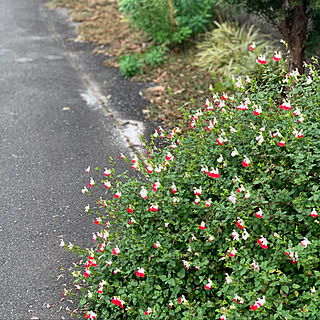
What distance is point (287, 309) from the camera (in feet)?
7.01

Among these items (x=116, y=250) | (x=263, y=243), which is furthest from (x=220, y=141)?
(x=116, y=250)

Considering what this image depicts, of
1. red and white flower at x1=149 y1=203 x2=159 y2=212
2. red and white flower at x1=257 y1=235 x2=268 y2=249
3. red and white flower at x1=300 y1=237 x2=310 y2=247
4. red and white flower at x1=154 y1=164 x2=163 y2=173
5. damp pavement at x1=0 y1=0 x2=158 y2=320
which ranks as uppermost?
red and white flower at x1=154 y1=164 x2=163 y2=173

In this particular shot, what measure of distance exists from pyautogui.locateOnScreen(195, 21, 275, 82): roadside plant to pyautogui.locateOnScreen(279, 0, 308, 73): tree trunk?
30.7 inches

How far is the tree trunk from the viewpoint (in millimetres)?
4559

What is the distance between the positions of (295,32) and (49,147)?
3.17 m

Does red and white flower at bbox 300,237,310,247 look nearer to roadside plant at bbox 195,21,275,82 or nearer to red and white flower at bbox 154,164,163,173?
red and white flower at bbox 154,164,163,173

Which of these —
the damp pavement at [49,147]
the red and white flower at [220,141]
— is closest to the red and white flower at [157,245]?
the red and white flower at [220,141]

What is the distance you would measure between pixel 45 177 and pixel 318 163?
2911 millimetres

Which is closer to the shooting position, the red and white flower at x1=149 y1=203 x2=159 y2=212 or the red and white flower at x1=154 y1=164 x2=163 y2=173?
the red and white flower at x1=149 y1=203 x2=159 y2=212

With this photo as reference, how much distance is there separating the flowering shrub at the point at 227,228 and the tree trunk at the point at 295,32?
6.73ft

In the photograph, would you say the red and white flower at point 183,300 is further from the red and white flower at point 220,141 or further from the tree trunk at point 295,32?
the tree trunk at point 295,32

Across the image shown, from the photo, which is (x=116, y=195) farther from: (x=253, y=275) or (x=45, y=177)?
(x=45, y=177)

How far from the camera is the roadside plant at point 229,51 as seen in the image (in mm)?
5844

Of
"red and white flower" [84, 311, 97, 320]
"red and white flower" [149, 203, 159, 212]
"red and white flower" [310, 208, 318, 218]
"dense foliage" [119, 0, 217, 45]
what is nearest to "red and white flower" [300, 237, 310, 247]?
"red and white flower" [310, 208, 318, 218]
